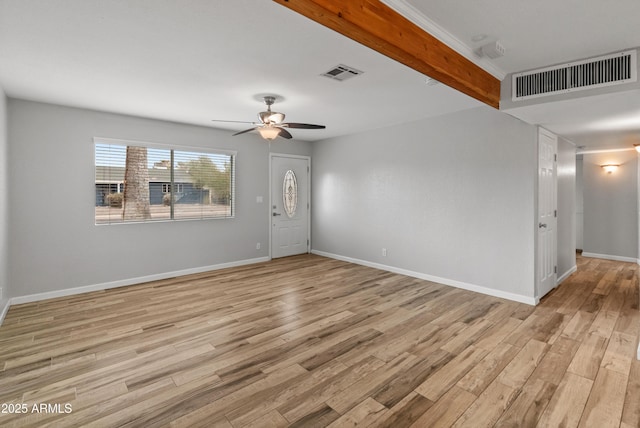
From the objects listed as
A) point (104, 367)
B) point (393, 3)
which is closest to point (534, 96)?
point (393, 3)

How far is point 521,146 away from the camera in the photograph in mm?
3951

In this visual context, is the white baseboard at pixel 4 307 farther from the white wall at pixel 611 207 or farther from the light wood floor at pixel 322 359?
the white wall at pixel 611 207

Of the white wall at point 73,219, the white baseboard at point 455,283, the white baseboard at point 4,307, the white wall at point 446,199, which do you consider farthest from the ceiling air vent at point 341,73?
the white baseboard at point 4,307

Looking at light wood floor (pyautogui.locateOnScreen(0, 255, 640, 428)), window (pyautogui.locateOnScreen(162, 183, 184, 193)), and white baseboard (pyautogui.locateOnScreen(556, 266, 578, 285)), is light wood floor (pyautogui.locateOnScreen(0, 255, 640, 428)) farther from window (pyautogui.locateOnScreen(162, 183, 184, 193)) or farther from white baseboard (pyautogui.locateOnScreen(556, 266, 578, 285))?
window (pyautogui.locateOnScreen(162, 183, 184, 193))

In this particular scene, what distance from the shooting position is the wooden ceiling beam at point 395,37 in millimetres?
1645

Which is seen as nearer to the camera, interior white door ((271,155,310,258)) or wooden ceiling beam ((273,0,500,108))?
wooden ceiling beam ((273,0,500,108))

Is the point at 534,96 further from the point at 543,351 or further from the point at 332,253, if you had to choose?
the point at 332,253

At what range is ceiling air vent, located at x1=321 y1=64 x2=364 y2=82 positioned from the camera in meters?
2.94

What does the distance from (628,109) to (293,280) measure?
447 cm

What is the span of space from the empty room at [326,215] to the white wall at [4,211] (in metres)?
0.06

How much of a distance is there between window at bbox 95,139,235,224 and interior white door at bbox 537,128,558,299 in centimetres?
479

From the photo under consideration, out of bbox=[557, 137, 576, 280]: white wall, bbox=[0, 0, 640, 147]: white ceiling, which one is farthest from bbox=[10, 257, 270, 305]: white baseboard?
bbox=[557, 137, 576, 280]: white wall

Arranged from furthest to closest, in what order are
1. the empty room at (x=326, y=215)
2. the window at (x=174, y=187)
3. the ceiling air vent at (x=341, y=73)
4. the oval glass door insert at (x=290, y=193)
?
the oval glass door insert at (x=290, y=193), the window at (x=174, y=187), the ceiling air vent at (x=341, y=73), the empty room at (x=326, y=215)

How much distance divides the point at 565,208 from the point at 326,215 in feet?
13.7
